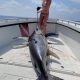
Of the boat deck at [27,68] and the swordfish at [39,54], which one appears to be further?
the boat deck at [27,68]

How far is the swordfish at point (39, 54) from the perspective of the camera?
12.4 ft

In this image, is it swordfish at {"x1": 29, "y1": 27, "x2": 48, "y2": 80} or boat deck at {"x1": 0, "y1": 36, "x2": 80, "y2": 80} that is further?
boat deck at {"x1": 0, "y1": 36, "x2": 80, "y2": 80}

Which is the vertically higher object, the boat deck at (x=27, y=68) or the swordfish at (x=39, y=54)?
the swordfish at (x=39, y=54)

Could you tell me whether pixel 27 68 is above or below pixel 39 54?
below

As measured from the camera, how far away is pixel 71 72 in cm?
574

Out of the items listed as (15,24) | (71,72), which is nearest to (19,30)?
(15,24)

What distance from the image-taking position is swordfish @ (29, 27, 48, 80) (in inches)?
148

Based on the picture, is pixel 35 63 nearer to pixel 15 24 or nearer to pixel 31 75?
pixel 31 75

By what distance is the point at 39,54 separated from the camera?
3879 mm

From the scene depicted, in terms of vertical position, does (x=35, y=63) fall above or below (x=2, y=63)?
above

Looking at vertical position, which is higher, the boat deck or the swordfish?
the swordfish

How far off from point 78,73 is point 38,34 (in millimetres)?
2124

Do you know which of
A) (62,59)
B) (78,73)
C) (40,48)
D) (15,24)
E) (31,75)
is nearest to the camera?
(40,48)

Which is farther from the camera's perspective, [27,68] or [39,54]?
[27,68]
